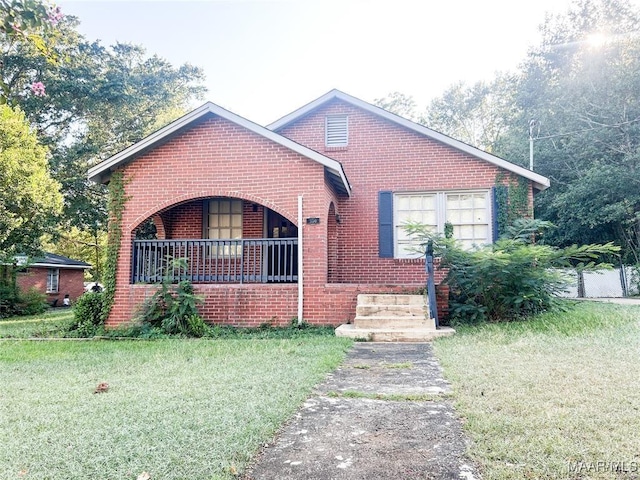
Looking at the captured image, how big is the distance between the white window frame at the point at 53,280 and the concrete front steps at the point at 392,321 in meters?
21.1

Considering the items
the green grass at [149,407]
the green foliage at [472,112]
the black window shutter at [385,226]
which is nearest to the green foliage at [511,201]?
the black window shutter at [385,226]

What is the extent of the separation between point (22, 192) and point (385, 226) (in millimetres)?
11725

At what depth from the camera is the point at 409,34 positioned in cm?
1160

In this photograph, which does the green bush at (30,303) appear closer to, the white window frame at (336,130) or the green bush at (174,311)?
the green bush at (174,311)

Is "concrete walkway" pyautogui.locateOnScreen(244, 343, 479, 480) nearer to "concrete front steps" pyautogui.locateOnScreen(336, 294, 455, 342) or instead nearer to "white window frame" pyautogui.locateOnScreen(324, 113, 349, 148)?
"concrete front steps" pyautogui.locateOnScreen(336, 294, 455, 342)

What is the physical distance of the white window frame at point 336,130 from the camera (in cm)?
1175

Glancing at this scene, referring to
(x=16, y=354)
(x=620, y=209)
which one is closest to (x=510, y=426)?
(x=16, y=354)

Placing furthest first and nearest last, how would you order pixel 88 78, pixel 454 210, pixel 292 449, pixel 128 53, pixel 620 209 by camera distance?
pixel 128 53, pixel 88 78, pixel 620 209, pixel 454 210, pixel 292 449

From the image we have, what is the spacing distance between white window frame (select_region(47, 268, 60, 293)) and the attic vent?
753 inches

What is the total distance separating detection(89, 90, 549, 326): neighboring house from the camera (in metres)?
9.22

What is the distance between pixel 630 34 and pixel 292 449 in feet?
84.5

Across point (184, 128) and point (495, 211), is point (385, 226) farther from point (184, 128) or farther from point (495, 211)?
point (184, 128)

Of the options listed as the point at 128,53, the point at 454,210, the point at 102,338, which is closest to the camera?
the point at 102,338

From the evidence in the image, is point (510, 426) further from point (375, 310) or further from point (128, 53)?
point (128, 53)
